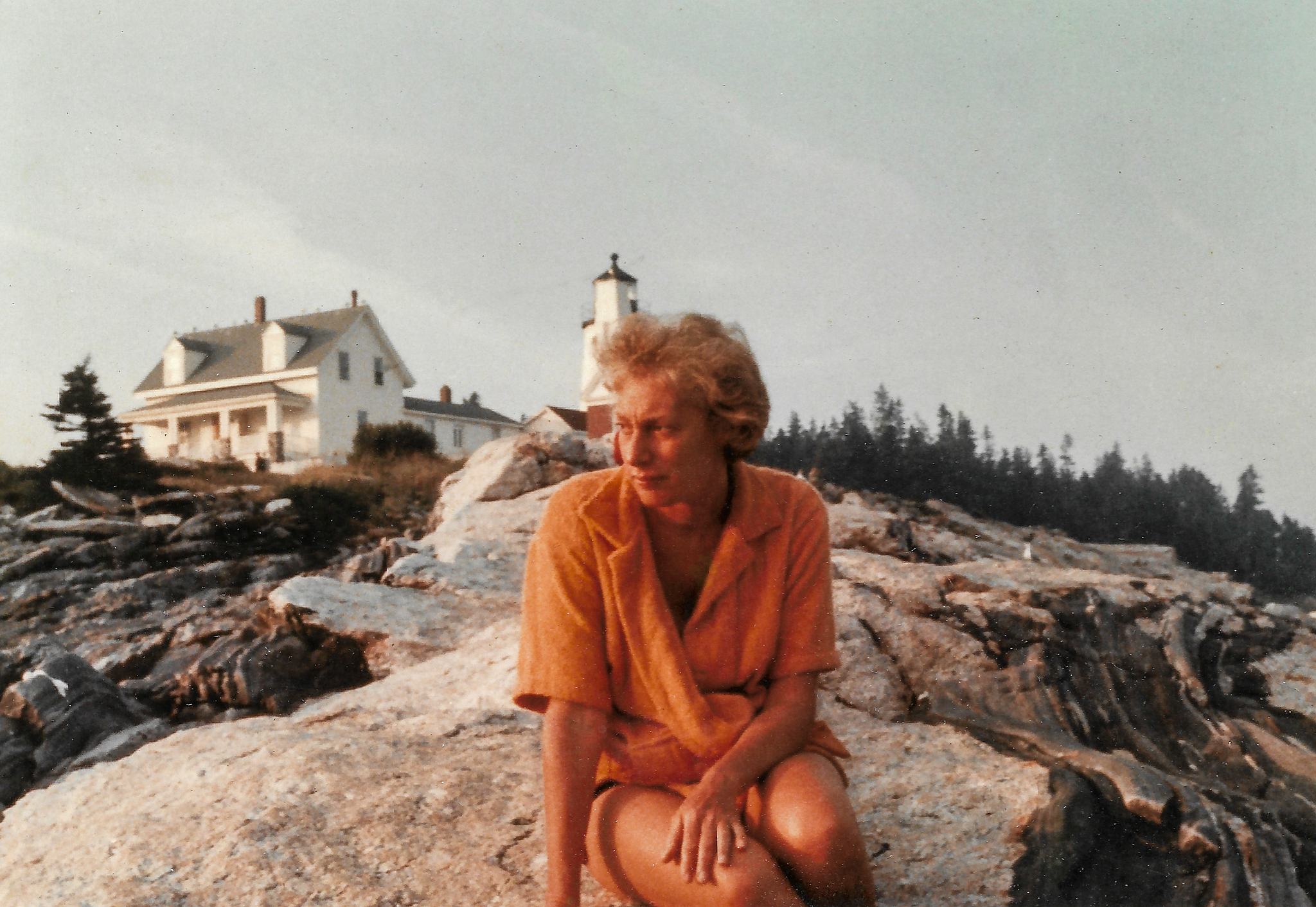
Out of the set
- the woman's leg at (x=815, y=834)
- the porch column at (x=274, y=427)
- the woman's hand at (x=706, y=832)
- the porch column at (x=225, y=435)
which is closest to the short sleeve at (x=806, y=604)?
the woman's leg at (x=815, y=834)

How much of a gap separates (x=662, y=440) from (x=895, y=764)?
1877mm

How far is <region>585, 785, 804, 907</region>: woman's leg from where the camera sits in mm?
2598

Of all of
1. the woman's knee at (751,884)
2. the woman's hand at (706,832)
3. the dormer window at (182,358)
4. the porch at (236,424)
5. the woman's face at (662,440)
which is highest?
the dormer window at (182,358)

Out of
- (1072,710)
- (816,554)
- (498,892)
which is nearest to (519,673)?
(498,892)

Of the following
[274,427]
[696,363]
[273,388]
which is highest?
[273,388]

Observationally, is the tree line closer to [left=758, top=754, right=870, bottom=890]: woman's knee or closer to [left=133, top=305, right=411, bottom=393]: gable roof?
[left=133, top=305, right=411, bottom=393]: gable roof

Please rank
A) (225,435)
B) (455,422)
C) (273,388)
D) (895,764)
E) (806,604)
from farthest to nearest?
(455,422), (225,435), (273,388), (895,764), (806,604)

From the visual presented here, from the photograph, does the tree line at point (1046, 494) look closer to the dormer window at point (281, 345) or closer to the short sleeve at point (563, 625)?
the dormer window at point (281, 345)

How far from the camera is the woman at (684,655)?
271 cm

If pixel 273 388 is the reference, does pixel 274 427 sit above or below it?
below

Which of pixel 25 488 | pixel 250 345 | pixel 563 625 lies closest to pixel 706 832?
pixel 563 625

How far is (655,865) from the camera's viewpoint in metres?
2.75

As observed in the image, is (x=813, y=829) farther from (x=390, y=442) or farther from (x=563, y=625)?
(x=390, y=442)

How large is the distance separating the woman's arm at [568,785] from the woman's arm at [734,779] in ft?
0.84
